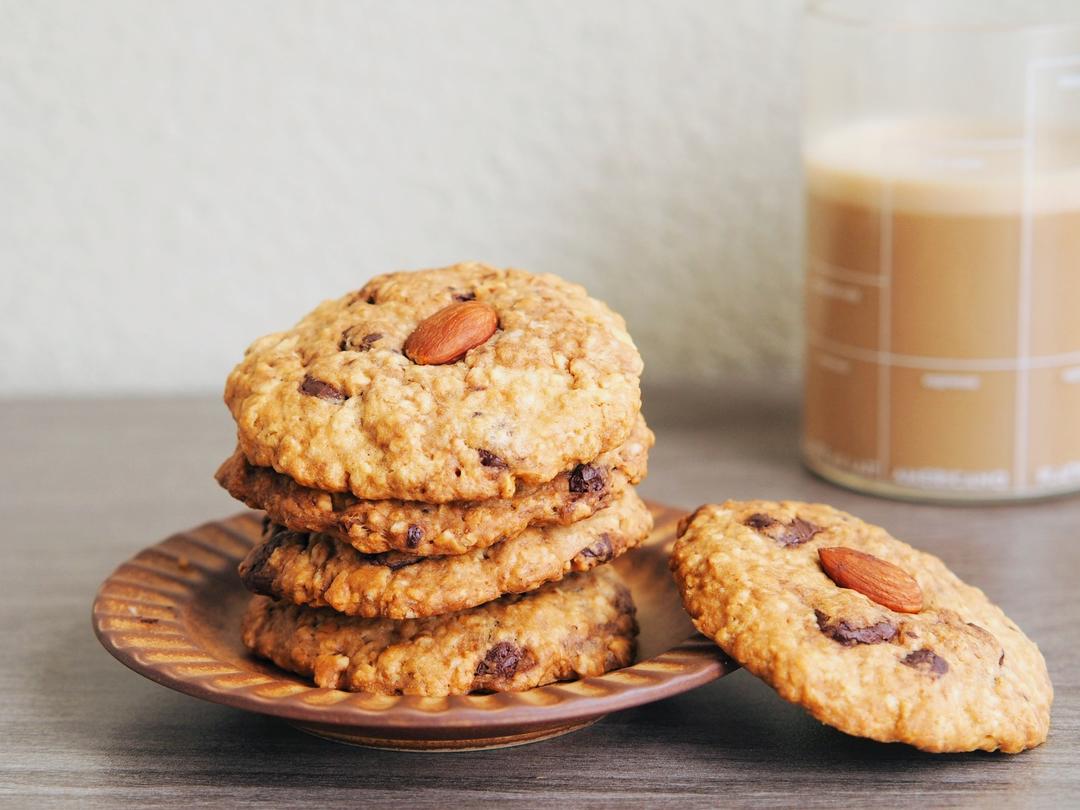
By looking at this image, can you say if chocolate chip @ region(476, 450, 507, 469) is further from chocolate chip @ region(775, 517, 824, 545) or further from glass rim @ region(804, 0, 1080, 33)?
glass rim @ region(804, 0, 1080, 33)

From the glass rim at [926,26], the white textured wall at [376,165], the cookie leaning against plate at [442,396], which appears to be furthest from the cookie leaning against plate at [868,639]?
the white textured wall at [376,165]

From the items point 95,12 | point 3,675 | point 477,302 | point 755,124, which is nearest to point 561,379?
point 477,302

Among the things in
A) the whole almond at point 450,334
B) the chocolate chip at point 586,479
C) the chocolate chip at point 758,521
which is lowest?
the chocolate chip at point 758,521

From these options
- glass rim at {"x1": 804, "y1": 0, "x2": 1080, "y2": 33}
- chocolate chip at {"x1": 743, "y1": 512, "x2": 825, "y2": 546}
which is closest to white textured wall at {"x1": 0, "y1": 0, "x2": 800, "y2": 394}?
glass rim at {"x1": 804, "y1": 0, "x2": 1080, "y2": 33}

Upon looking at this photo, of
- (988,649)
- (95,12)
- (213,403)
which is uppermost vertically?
(95,12)

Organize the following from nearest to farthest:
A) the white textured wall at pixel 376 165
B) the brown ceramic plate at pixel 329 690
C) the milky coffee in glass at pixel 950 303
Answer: the brown ceramic plate at pixel 329 690 → the milky coffee in glass at pixel 950 303 → the white textured wall at pixel 376 165

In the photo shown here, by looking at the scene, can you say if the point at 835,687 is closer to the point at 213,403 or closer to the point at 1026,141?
the point at 1026,141

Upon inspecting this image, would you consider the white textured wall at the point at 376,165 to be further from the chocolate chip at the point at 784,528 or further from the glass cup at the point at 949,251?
the chocolate chip at the point at 784,528

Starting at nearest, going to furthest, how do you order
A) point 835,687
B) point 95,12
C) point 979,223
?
point 835,687 → point 979,223 → point 95,12
